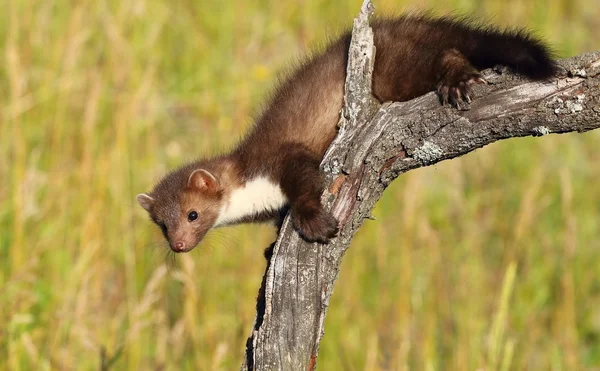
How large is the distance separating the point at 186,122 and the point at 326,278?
6.16 metres

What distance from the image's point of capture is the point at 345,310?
684cm

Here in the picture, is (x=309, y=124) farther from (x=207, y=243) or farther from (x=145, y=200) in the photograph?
(x=207, y=243)

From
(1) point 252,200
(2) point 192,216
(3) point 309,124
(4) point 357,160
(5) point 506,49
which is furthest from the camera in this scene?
(2) point 192,216

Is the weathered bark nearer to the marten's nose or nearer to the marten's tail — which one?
the marten's tail

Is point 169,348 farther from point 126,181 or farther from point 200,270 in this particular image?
point 126,181

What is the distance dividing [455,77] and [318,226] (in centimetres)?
92

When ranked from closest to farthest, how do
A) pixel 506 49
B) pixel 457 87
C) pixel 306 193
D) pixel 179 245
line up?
pixel 457 87, pixel 506 49, pixel 306 193, pixel 179 245

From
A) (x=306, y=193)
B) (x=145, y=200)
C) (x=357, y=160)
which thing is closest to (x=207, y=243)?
(x=145, y=200)

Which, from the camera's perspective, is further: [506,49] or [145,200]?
[145,200]

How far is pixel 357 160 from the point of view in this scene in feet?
12.6

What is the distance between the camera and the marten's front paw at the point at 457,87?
364cm

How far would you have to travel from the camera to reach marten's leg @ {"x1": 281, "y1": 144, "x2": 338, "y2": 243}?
153 inches

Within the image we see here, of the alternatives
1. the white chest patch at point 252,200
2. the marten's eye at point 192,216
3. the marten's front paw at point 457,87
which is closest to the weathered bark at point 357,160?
the marten's front paw at point 457,87

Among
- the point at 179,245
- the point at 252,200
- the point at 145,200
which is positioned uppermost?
the point at 145,200
